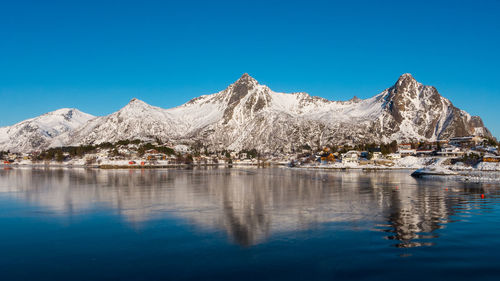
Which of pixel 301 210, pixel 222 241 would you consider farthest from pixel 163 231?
pixel 301 210

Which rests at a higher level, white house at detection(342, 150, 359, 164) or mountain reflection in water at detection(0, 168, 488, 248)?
white house at detection(342, 150, 359, 164)

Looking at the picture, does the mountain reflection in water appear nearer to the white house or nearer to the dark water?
the dark water

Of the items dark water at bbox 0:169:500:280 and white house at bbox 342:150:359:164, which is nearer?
dark water at bbox 0:169:500:280

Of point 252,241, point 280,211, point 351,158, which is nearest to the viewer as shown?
point 252,241

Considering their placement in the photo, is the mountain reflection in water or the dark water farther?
the mountain reflection in water

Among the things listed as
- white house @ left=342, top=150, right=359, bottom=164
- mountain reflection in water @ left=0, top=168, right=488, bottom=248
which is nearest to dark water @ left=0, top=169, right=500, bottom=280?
mountain reflection in water @ left=0, top=168, right=488, bottom=248

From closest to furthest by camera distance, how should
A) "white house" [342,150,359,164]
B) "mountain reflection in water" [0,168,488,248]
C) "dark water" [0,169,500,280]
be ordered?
"dark water" [0,169,500,280]
"mountain reflection in water" [0,168,488,248]
"white house" [342,150,359,164]

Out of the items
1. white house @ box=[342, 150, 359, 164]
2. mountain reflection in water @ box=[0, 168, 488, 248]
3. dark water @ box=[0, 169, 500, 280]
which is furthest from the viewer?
white house @ box=[342, 150, 359, 164]

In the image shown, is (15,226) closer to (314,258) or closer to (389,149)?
(314,258)

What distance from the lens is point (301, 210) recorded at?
3431 centimetres

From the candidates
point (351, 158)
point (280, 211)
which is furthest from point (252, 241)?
point (351, 158)

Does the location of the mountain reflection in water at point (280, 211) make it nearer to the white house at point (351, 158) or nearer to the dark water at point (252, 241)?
the dark water at point (252, 241)

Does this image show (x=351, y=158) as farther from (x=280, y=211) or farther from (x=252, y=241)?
(x=252, y=241)

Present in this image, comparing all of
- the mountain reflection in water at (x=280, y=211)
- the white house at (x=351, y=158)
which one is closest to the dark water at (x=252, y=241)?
the mountain reflection in water at (x=280, y=211)
